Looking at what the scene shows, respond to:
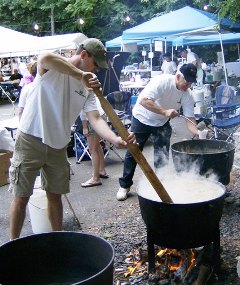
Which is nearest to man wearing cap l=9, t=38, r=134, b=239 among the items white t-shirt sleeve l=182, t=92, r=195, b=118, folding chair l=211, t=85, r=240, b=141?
white t-shirt sleeve l=182, t=92, r=195, b=118

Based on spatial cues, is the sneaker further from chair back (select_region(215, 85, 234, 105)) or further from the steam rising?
chair back (select_region(215, 85, 234, 105))

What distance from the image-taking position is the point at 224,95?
921 cm

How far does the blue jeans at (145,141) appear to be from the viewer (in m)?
5.17

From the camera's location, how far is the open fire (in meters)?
3.14

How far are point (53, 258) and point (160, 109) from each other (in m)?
2.80

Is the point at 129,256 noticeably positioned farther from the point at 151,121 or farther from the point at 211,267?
the point at 151,121

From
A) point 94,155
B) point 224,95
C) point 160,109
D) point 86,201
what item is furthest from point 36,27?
point 160,109

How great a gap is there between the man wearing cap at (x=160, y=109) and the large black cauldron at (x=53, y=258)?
8.63ft

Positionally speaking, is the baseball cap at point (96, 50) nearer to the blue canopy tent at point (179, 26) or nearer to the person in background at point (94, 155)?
the person in background at point (94, 155)

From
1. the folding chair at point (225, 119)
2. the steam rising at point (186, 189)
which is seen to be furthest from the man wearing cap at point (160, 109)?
the folding chair at point (225, 119)

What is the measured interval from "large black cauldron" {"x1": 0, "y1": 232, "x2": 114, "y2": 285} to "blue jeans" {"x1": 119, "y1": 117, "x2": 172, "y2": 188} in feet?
9.57

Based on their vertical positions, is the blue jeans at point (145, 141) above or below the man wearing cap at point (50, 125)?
below

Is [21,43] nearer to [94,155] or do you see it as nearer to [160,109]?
[94,155]

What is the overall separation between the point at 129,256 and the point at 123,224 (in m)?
0.86
